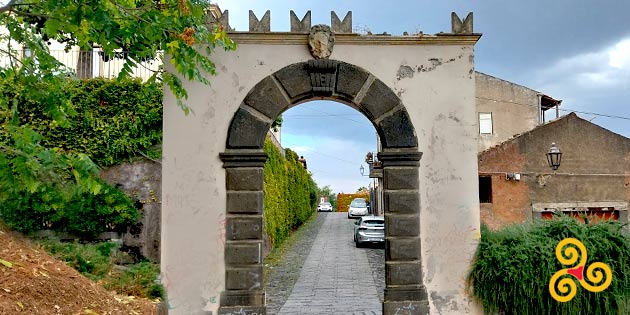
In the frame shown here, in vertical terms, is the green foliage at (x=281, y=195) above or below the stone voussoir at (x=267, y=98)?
below

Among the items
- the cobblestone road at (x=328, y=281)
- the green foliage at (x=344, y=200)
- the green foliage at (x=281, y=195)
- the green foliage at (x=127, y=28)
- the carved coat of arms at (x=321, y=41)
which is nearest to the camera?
the green foliage at (x=127, y=28)

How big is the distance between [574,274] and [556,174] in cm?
1285

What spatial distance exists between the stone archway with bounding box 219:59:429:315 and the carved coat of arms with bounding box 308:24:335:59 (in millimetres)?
110

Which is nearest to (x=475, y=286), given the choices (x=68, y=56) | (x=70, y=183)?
(x=70, y=183)

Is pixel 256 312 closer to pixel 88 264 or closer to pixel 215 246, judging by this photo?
pixel 215 246

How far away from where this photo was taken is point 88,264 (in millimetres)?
6977

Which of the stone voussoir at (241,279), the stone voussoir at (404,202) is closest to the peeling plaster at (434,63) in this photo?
the stone voussoir at (404,202)

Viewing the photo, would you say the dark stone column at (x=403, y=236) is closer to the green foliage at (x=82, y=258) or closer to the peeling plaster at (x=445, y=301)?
the peeling plaster at (x=445, y=301)

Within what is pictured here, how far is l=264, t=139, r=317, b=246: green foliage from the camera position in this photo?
16188 mm

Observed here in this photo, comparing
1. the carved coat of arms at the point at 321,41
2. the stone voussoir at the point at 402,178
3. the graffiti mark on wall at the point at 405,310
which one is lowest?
the graffiti mark on wall at the point at 405,310

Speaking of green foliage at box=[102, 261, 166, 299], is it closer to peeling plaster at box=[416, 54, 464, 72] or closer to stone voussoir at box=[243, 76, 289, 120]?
stone voussoir at box=[243, 76, 289, 120]

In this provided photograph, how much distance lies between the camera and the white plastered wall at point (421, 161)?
6.58 m

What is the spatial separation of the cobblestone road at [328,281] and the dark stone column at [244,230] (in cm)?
193

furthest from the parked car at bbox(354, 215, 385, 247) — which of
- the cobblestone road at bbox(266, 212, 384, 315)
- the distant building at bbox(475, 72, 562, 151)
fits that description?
the distant building at bbox(475, 72, 562, 151)
